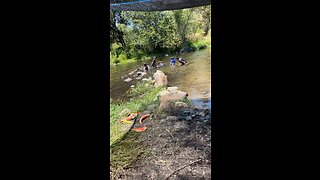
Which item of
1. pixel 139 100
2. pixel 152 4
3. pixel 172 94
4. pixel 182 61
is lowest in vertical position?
pixel 139 100

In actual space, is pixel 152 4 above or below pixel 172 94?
above

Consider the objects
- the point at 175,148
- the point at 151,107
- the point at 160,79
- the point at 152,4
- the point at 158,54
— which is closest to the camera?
the point at 152,4

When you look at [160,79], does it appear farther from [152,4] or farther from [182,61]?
[152,4]

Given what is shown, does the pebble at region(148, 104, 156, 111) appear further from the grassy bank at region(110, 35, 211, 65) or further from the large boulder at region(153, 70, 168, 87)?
the grassy bank at region(110, 35, 211, 65)

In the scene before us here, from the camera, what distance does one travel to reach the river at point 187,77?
4.52m

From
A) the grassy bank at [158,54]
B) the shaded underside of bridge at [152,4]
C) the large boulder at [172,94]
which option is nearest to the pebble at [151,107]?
the large boulder at [172,94]

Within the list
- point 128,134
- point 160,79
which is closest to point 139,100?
point 160,79

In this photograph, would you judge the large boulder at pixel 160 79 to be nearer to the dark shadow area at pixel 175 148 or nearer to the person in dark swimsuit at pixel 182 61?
the person in dark swimsuit at pixel 182 61

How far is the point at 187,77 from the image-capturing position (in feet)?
15.3

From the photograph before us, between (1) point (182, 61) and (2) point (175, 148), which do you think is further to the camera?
(1) point (182, 61)

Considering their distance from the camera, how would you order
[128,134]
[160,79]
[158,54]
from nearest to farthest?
[128,134] < [160,79] < [158,54]

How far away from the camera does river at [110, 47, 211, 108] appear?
14.8 feet
